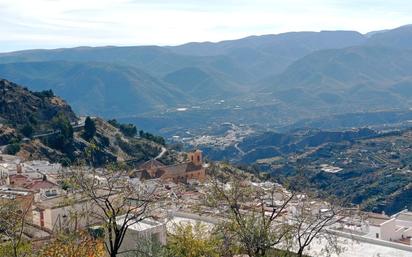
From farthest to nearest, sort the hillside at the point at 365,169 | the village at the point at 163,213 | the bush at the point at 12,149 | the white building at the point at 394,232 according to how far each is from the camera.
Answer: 1. the hillside at the point at 365,169
2. the bush at the point at 12,149
3. the white building at the point at 394,232
4. the village at the point at 163,213

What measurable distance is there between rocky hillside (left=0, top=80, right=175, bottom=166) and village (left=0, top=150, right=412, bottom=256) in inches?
536

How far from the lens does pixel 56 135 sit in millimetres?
75188

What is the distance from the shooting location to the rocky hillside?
237 ft

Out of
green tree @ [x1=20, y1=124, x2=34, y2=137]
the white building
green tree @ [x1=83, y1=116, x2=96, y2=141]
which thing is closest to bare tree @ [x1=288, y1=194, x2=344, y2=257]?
the white building

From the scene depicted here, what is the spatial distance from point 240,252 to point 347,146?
459ft

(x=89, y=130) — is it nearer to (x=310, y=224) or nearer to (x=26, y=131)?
(x=26, y=131)

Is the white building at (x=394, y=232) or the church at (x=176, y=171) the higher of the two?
the white building at (x=394, y=232)

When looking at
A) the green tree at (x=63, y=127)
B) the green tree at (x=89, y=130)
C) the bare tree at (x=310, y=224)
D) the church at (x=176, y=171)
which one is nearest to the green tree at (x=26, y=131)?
the green tree at (x=63, y=127)

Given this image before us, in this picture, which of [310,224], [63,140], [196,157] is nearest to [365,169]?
[196,157]

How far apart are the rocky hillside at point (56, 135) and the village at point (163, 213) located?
1362 cm

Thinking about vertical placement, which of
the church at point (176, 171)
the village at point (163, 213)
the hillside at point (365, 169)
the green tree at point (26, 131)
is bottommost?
the hillside at point (365, 169)

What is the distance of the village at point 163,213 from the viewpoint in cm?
2086

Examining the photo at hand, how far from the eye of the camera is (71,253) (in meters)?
16.9

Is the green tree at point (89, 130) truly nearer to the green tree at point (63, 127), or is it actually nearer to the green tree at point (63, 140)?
the green tree at point (63, 127)
